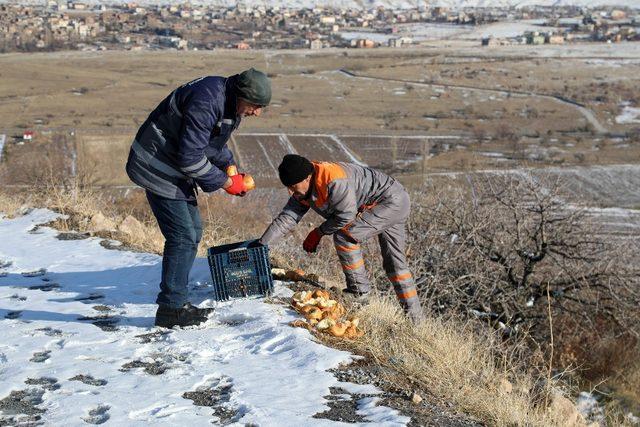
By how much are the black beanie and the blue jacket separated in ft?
1.38

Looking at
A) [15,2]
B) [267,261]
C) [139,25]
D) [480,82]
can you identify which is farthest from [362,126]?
[15,2]

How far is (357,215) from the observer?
19.8 ft

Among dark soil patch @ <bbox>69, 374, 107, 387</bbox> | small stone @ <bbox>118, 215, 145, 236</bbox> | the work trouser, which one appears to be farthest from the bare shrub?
dark soil patch @ <bbox>69, 374, 107, 387</bbox>

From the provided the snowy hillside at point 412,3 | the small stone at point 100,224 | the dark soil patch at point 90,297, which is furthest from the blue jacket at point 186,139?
the snowy hillside at point 412,3

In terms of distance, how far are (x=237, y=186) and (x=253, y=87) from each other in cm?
77

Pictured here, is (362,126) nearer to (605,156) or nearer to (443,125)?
(443,125)

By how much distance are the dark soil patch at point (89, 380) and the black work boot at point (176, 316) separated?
96cm

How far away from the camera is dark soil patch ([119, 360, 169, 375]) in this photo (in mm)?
4770

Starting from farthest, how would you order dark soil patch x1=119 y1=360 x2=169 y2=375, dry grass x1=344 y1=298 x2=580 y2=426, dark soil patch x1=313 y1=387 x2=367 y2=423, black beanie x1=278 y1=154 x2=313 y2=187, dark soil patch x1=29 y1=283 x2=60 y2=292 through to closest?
dark soil patch x1=29 y1=283 x2=60 y2=292
black beanie x1=278 y1=154 x2=313 y2=187
dark soil patch x1=119 y1=360 x2=169 y2=375
dry grass x1=344 y1=298 x2=580 y2=426
dark soil patch x1=313 y1=387 x2=367 y2=423

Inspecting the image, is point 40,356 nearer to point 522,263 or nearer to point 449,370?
point 449,370

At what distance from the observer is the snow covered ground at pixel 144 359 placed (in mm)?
4172

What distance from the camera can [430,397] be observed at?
4457 mm

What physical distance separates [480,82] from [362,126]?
23776mm

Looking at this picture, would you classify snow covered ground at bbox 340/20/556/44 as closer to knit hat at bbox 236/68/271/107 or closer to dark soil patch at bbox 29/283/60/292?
dark soil patch at bbox 29/283/60/292
